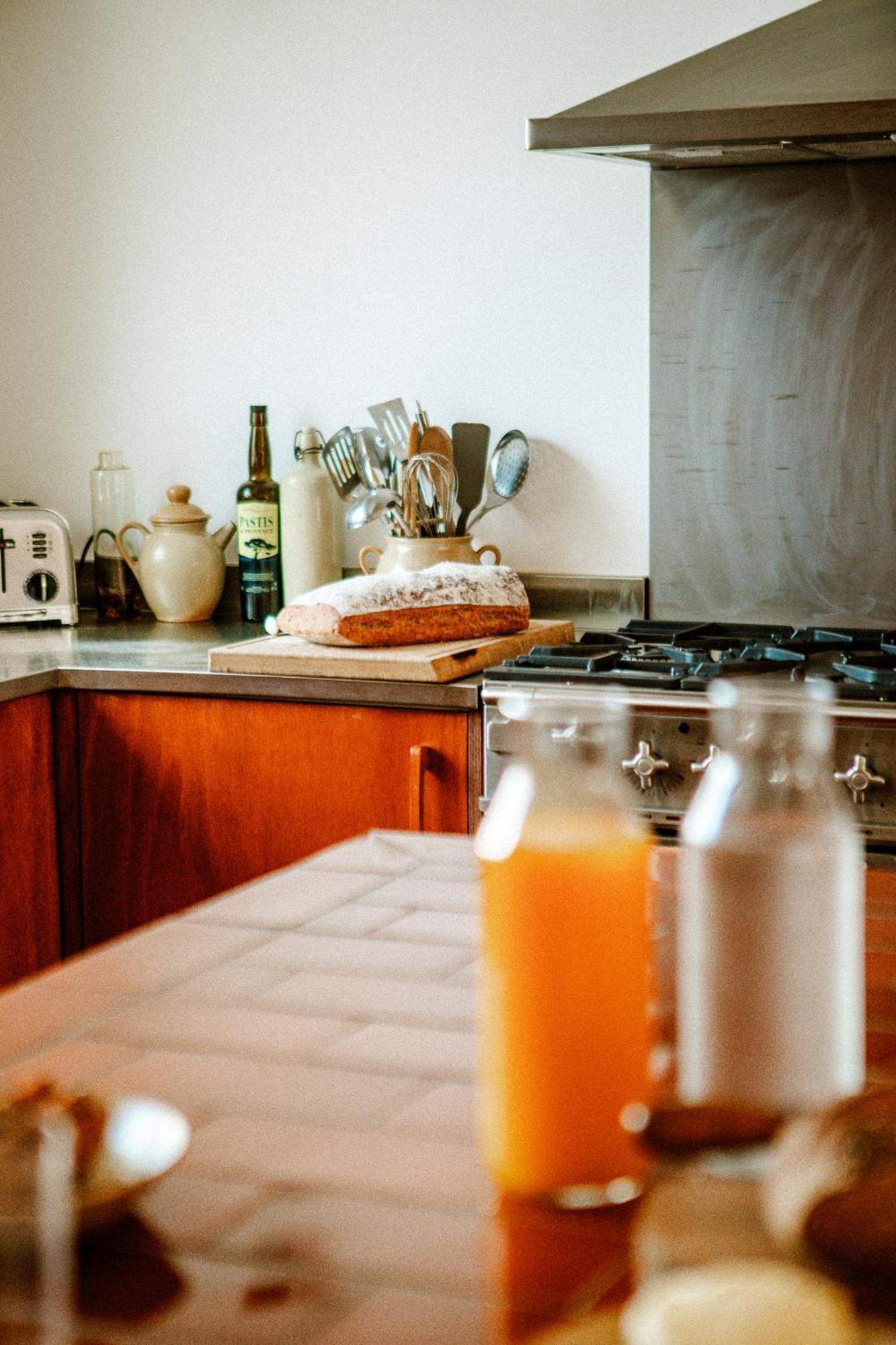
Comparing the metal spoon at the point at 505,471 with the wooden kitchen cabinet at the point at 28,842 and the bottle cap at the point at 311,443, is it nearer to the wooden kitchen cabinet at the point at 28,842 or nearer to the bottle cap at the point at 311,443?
the bottle cap at the point at 311,443

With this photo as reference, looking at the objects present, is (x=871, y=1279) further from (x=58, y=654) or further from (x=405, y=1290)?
(x=58, y=654)

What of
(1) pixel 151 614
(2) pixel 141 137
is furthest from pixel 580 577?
(2) pixel 141 137

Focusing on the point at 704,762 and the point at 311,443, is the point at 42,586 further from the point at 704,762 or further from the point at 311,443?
the point at 704,762

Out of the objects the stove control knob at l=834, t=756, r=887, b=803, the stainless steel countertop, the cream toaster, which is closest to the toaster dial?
the cream toaster

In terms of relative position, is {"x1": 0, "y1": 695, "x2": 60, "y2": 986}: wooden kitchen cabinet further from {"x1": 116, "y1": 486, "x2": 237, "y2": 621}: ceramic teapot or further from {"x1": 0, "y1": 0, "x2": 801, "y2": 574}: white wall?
{"x1": 0, "y1": 0, "x2": 801, "y2": 574}: white wall

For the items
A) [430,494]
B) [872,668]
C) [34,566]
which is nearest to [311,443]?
[430,494]

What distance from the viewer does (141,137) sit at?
302cm

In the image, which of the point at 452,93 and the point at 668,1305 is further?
the point at 452,93

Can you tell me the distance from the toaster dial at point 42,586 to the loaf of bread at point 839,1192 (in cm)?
239

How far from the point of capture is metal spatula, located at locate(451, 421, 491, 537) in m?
2.81

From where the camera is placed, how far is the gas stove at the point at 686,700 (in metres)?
1.94

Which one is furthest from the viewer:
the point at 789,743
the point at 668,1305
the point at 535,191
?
the point at 535,191

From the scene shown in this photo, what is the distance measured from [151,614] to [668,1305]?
266cm

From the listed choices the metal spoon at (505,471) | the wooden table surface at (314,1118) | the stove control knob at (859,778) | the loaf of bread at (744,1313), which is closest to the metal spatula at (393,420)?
the metal spoon at (505,471)
